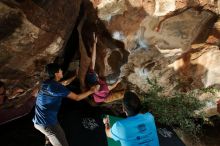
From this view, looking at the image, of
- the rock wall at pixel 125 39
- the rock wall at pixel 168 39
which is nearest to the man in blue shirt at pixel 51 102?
the rock wall at pixel 125 39

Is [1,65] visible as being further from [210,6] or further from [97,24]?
[210,6]

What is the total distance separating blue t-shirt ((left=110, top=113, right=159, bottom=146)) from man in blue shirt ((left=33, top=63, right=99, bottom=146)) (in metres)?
1.17

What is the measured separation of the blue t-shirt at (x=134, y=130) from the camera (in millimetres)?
4164

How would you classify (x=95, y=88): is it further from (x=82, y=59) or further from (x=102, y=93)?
(x=82, y=59)

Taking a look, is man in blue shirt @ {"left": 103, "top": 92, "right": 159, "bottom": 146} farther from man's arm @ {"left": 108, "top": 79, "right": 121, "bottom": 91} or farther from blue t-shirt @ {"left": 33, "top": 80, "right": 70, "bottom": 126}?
man's arm @ {"left": 108, "top": 79, "right": 121, "bottom": 91}

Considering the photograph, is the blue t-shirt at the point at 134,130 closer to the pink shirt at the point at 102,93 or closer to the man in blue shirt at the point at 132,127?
the man in blue shirt at the point at 132,127

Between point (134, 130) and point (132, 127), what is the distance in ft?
0.16

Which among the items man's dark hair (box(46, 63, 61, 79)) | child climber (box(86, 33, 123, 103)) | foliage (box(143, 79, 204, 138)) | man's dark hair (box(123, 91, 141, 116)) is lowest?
foliage (box(143, 79, 204, 138))

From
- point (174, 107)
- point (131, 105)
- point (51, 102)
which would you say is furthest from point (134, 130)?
point (174, 107)

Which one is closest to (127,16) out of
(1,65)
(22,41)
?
(22,41)

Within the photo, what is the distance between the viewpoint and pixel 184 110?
25.4 ft

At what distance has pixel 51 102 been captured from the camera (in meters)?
5.09

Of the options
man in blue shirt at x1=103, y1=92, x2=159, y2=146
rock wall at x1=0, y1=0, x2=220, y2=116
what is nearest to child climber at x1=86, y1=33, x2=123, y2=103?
rock wall at x1=0, y1=0, x2=220, y2=116

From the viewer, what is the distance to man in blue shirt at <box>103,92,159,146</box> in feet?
13.7
